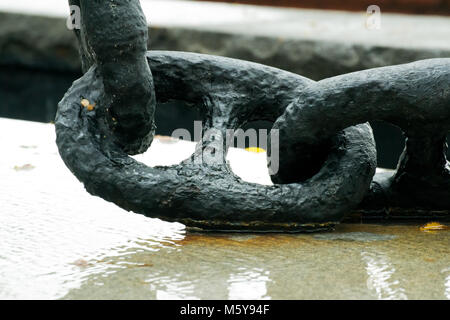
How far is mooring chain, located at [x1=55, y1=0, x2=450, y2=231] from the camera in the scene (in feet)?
6.17

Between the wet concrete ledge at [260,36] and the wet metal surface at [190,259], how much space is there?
2.29 metres

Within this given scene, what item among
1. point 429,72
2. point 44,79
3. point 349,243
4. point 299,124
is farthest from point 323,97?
point 44,79

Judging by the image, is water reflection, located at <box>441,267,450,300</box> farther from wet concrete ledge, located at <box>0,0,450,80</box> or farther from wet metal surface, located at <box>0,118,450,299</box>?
wet concrete ledge, located at <box>0,0,450,80</box>

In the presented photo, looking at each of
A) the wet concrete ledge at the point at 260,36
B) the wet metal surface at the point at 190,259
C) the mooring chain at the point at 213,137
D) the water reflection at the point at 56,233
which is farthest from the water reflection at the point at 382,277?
the wet concrete ledge at the point at 260,36

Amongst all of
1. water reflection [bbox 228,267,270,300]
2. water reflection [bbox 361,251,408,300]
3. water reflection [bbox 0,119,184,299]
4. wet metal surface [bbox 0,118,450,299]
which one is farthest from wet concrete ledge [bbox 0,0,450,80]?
water reflection [bbox 228,267,270,300]

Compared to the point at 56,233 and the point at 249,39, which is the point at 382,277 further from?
the point at 249,39

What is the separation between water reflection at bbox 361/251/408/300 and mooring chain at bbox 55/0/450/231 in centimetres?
18

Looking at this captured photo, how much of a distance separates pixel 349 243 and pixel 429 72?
482 millimetres

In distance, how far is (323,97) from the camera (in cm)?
192

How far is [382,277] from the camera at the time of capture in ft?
5.81

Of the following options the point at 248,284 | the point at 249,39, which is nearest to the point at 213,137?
the point at 248,284

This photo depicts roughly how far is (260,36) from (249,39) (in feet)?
0.22

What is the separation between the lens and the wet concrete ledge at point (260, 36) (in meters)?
4.42

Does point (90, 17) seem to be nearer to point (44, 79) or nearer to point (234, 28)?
point (234, 28)
